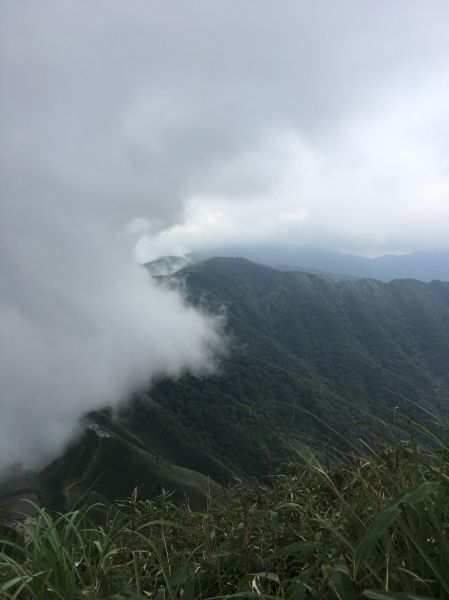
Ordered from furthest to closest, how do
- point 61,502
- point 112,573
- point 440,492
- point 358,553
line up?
point 61,502
point 112,573
point 440,492
point 358,553

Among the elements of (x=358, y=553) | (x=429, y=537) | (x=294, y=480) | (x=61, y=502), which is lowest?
(x=61, y=502)

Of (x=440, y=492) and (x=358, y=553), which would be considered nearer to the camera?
(x=358, y=553)

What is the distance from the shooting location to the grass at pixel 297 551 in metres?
2.04

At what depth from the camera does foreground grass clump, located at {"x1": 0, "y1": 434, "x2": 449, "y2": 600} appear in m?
2.04

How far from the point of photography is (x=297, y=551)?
259 cm

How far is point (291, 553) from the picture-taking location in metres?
2.55

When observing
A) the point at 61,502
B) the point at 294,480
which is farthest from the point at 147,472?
the point at 294,480

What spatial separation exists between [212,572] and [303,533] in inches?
28.6

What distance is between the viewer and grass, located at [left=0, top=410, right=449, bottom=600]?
2.04 meters

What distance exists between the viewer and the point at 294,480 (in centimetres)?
483

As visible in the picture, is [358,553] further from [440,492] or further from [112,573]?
[112,573]

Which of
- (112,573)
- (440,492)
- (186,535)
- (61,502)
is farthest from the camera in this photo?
(61,502)

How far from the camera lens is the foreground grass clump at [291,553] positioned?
80.1 inches

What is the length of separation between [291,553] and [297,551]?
61 millimetres
